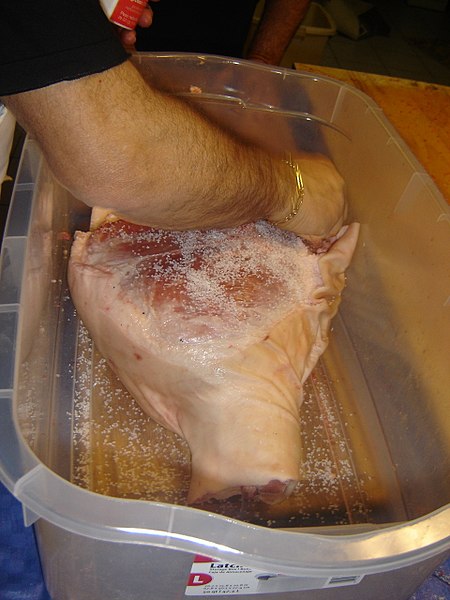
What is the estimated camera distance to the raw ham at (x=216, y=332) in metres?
0.79

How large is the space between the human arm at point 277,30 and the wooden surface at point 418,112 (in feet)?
0.58

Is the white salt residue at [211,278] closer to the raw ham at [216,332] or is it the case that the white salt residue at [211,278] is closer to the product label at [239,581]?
the raw ham at [216,332]

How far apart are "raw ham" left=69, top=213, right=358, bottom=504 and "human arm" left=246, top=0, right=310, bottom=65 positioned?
700 mm

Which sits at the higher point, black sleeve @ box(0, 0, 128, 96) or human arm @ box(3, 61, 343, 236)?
black sleeve @ box(0, 0, 128, 96)

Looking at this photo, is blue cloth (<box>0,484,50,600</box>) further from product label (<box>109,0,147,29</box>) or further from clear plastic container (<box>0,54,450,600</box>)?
product label (<box>109,0,147,29</box>)

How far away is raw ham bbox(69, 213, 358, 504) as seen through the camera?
31.1 inches

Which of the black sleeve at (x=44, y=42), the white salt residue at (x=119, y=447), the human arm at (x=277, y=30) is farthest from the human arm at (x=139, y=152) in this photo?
the human arm at (x=277, y=30)

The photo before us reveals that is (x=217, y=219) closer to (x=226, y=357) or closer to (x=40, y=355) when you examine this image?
(x=226, y=357)

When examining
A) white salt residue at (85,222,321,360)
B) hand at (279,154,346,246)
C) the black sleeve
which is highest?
the black sleeve

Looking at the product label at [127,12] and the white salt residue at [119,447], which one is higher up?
the product label at [127,12]

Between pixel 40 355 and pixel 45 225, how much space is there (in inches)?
8.5

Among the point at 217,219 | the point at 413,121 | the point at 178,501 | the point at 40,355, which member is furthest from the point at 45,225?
the point at 413,121

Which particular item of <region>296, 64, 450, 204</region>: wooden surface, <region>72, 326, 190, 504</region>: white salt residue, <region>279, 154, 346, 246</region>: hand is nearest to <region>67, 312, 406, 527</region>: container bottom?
<region>72, 326, 190, 504</region>: white salt residue

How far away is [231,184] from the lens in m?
0.76
